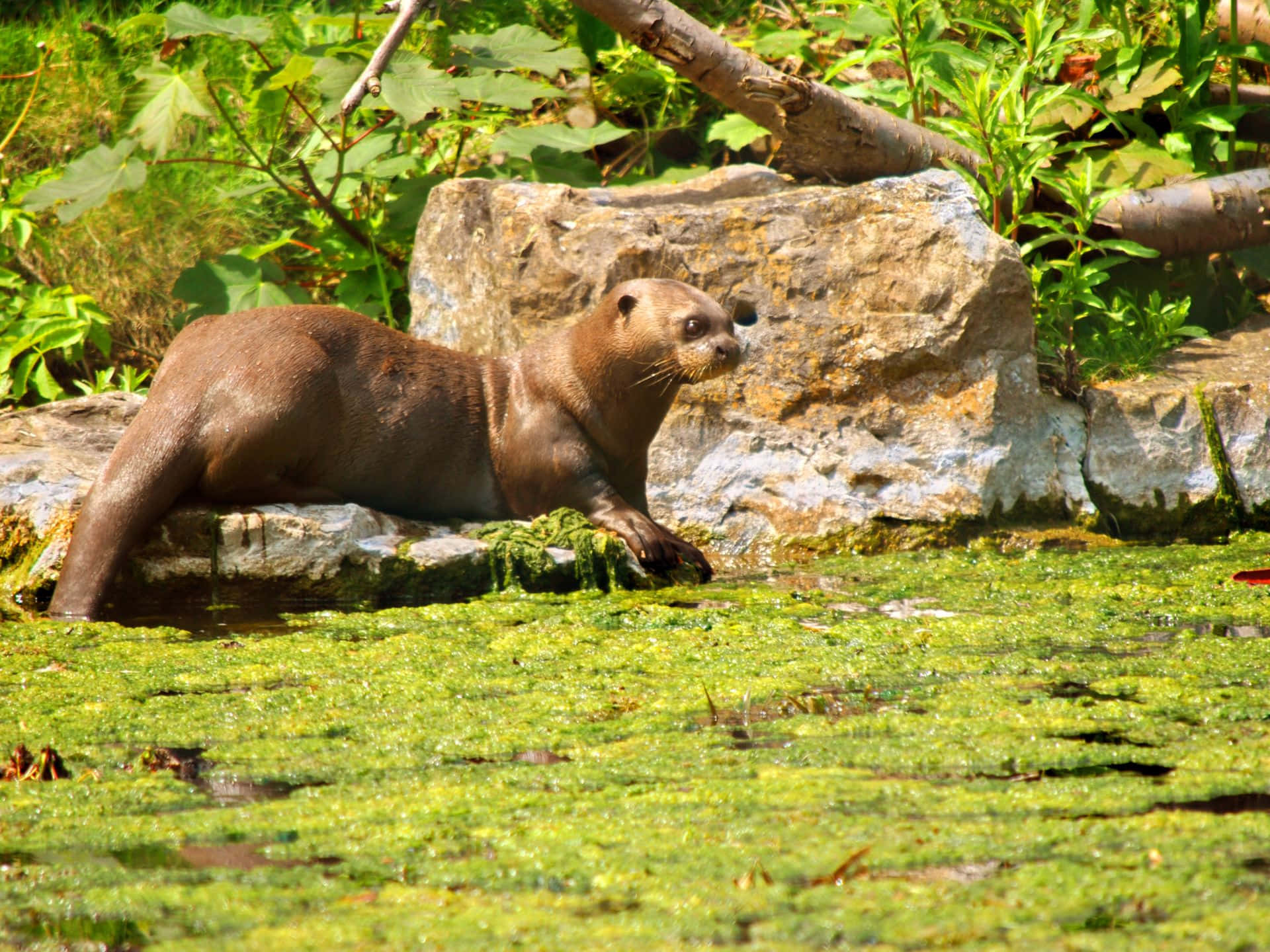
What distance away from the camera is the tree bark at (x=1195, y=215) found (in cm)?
571

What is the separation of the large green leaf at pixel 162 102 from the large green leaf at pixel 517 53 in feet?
3.43

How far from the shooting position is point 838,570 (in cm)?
427

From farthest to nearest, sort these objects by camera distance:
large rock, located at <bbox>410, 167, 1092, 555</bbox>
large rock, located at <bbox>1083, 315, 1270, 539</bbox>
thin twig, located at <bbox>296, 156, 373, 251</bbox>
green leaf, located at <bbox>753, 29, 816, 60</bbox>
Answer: green leaf, located at <bbox>753, 29, 816, 60</bbox> < thin twig, located at <bbox>296, 156, 373, 251</bbox> < large rock, located at <bbox>1083, 315, 1270, 539</bbox> < large rock, located at <bbox>410, 167, 1092, 555</bbox>

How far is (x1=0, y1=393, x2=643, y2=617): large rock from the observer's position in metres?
3.88

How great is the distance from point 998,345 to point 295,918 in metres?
3.87

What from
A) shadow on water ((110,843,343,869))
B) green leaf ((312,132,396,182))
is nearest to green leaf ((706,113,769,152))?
A: green leaf ((312,132,396,182))

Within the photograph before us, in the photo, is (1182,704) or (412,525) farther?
(412,525)

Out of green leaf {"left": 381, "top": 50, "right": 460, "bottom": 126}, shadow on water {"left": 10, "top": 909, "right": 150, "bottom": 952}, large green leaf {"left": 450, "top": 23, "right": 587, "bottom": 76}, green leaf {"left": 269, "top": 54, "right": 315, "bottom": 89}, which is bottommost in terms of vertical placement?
shadow on water {"left": 10, "top": 909, "right": 150, "bottom": 952}

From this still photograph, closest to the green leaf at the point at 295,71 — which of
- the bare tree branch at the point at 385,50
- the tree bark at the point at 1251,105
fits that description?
the bare tree branch at the point at 385,50

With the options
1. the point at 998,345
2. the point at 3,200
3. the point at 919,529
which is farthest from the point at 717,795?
the point at 3,200

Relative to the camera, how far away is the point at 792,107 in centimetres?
542

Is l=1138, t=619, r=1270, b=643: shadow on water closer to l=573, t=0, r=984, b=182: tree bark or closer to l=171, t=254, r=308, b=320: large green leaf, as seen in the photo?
l=573, t=0, r=984, b=182: tree bark

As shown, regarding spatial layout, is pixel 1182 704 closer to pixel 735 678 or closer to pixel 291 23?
pixel 735 678

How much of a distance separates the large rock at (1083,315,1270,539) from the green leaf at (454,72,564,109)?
8.32 feet
